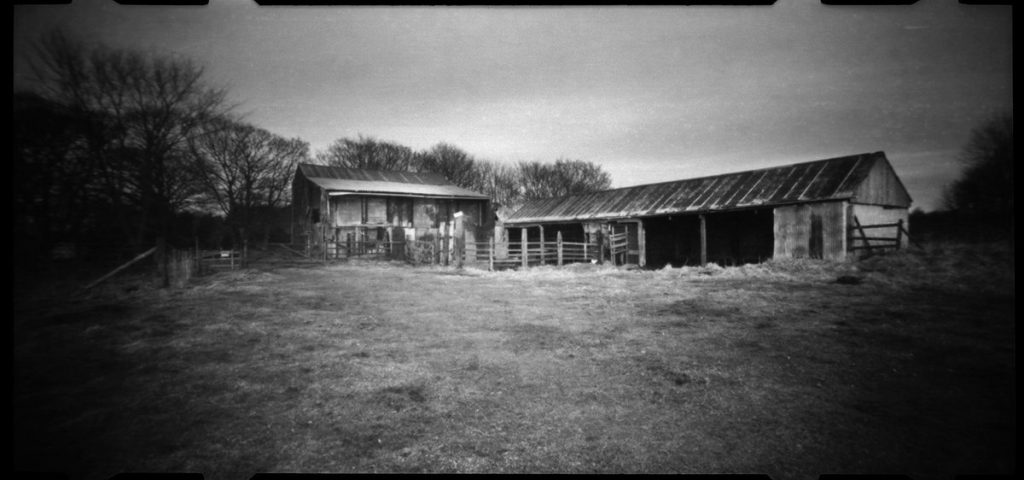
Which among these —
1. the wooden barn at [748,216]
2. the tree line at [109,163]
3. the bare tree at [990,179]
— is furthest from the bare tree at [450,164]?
the bare tree at [990,179]

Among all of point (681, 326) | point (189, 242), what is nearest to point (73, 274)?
point (189, 242)

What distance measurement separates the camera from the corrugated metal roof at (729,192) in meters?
16.3

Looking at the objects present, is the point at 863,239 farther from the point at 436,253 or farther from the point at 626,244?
the point at 436,253

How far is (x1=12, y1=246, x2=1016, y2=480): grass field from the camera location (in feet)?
9.73

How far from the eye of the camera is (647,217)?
2119 centimetres

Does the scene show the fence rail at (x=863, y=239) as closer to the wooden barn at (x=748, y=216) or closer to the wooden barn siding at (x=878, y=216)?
the wooden barn at (x=748, y=216)

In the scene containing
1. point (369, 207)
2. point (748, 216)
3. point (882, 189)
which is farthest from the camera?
point (369, 207)

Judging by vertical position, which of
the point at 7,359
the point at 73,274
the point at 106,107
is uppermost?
the point at 106,107

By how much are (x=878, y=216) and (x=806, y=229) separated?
348 centimetres

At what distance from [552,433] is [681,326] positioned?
422 cm

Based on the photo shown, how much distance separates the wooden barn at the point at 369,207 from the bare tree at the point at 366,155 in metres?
10.4

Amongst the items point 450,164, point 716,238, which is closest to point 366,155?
point 450,164

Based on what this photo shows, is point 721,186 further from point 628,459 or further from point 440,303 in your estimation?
point 628,459

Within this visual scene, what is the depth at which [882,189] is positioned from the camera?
666 inches
